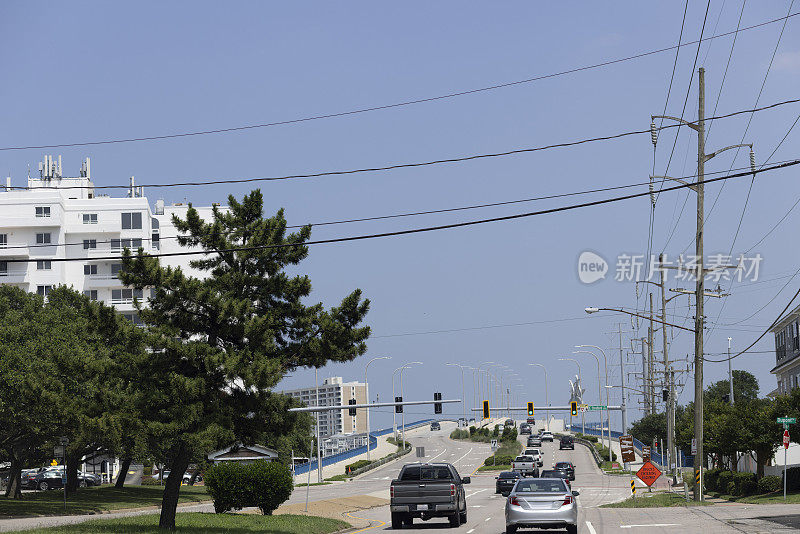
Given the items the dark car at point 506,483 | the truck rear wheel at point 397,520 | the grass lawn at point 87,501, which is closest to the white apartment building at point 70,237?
the grass lawn at point 87,501

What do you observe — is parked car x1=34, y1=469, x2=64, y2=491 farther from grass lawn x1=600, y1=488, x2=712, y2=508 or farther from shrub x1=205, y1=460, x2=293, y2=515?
grass lawn x1=600, y1=488, x2=712, y2=508

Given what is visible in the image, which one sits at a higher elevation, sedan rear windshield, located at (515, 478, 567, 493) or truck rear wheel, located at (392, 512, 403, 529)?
sedan rear windshield, located at (515, 478, 567, 493)

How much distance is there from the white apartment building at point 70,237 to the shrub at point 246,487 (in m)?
63.6

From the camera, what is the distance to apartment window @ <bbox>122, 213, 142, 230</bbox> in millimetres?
101000

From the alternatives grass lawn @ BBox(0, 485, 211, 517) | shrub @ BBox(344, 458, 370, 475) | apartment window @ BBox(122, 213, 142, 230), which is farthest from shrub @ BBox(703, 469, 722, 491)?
apartment window @ BBox(122, 213, 142, 230)

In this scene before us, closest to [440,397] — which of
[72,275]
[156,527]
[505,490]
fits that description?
[505,490]

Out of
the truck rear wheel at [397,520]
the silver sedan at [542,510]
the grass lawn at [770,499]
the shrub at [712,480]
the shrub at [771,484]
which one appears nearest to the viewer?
the silver sedan at [542,510]

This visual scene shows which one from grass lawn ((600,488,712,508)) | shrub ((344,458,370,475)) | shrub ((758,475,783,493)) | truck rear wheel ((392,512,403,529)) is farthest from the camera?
shrub ((344,458,370,475))

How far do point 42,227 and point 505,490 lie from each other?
207 ft

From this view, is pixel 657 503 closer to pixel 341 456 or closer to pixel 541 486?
pixel 541 486

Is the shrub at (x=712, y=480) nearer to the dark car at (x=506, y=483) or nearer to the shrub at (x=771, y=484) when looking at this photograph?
the shrub at (x=771, y=484)

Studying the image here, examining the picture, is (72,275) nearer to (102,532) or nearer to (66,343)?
(66,343)

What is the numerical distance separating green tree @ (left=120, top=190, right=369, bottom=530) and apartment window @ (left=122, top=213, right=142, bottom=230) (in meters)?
75.4

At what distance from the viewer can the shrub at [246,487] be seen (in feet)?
117
